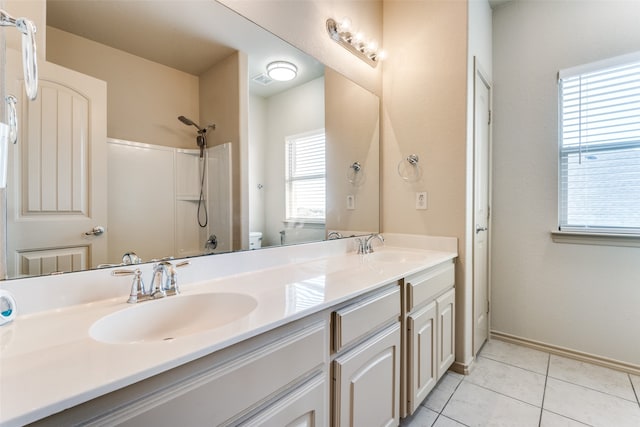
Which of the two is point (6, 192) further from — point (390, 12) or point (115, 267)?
point (390, 12)

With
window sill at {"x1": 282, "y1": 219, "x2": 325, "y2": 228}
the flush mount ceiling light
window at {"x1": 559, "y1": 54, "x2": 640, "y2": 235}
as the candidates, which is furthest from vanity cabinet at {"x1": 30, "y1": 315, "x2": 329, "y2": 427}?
window at {"x1": 559, "y1": 54, "x2": 640, "y2": 235}

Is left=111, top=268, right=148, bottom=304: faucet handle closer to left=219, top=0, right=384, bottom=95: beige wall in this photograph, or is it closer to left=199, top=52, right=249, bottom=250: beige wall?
left=199, top=52, right=249, bottom=250: beige wall

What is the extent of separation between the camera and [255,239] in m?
1.38

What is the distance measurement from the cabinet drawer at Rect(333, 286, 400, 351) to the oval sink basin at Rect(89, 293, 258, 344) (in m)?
0.30

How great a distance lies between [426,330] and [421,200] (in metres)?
0.90

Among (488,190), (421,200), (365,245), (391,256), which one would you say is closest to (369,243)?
(365,245)

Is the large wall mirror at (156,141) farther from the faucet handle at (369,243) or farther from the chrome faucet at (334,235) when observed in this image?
the faucet handle at (369,243)

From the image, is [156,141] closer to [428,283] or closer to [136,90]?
[136,90]

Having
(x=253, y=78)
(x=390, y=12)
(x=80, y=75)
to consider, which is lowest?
(x=80, y=75)

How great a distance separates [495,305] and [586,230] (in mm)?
849

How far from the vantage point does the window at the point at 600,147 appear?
1.87m

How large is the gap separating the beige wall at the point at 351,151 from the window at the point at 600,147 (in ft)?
4.49

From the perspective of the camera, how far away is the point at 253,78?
1.38 meters

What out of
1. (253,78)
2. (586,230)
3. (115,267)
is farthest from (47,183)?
(586,230)
